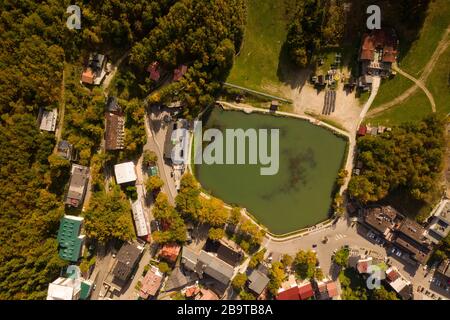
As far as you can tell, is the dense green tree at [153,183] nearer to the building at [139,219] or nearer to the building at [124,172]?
the building at [124,172]

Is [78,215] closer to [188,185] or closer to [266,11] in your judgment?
[188,185]

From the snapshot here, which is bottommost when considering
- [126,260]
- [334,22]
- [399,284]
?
[126,260]

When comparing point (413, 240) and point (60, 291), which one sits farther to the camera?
point (413, 240)

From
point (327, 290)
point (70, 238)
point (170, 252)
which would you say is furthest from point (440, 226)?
point (70, 238)

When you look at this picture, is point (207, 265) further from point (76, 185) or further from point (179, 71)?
point (179, 71)

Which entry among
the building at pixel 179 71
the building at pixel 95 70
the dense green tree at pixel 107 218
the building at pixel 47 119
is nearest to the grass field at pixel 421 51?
the building at pixel 179 71

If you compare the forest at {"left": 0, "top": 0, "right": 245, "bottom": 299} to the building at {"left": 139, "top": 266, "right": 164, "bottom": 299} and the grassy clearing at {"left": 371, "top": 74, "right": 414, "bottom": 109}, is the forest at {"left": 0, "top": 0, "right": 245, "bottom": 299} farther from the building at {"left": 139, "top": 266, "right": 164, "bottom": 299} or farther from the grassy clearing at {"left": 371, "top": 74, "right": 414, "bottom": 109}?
the grassy clearing at {"left": 371, "top": 74, "right": 414, "bottom": 109}

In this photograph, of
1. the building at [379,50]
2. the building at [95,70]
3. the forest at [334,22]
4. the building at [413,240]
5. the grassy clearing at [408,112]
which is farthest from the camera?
the grassy clearing at [408,112]
